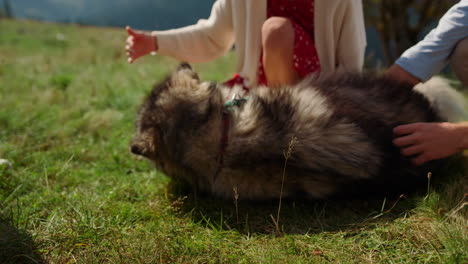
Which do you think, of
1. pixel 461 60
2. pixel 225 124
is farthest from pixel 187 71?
pixel 461 60

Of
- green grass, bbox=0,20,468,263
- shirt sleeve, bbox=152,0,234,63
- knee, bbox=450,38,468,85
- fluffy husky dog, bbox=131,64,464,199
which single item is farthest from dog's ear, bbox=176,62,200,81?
knee, bbox=450,38,468,85

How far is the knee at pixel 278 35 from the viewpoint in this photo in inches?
71.6

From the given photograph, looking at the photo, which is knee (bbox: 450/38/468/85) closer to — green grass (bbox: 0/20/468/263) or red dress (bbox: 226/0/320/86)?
green grass (bbox: 0/20/468/263)

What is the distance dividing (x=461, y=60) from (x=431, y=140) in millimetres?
547

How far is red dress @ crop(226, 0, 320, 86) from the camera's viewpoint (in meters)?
2.04

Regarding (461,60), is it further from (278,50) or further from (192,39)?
(192,39)

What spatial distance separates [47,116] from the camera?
255cm

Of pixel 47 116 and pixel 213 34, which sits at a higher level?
pixel 213 34

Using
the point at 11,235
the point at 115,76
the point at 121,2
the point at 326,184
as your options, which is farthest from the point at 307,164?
the point at 115,76

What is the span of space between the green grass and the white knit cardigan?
0.80 m

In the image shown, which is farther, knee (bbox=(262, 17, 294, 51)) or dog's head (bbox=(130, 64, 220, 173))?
knee (bbox=(262, 17, 294, 51))

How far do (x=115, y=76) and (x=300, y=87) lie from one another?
3.19 metres

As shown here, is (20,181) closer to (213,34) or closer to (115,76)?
(213,34)

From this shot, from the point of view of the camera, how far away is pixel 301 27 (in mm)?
2084
